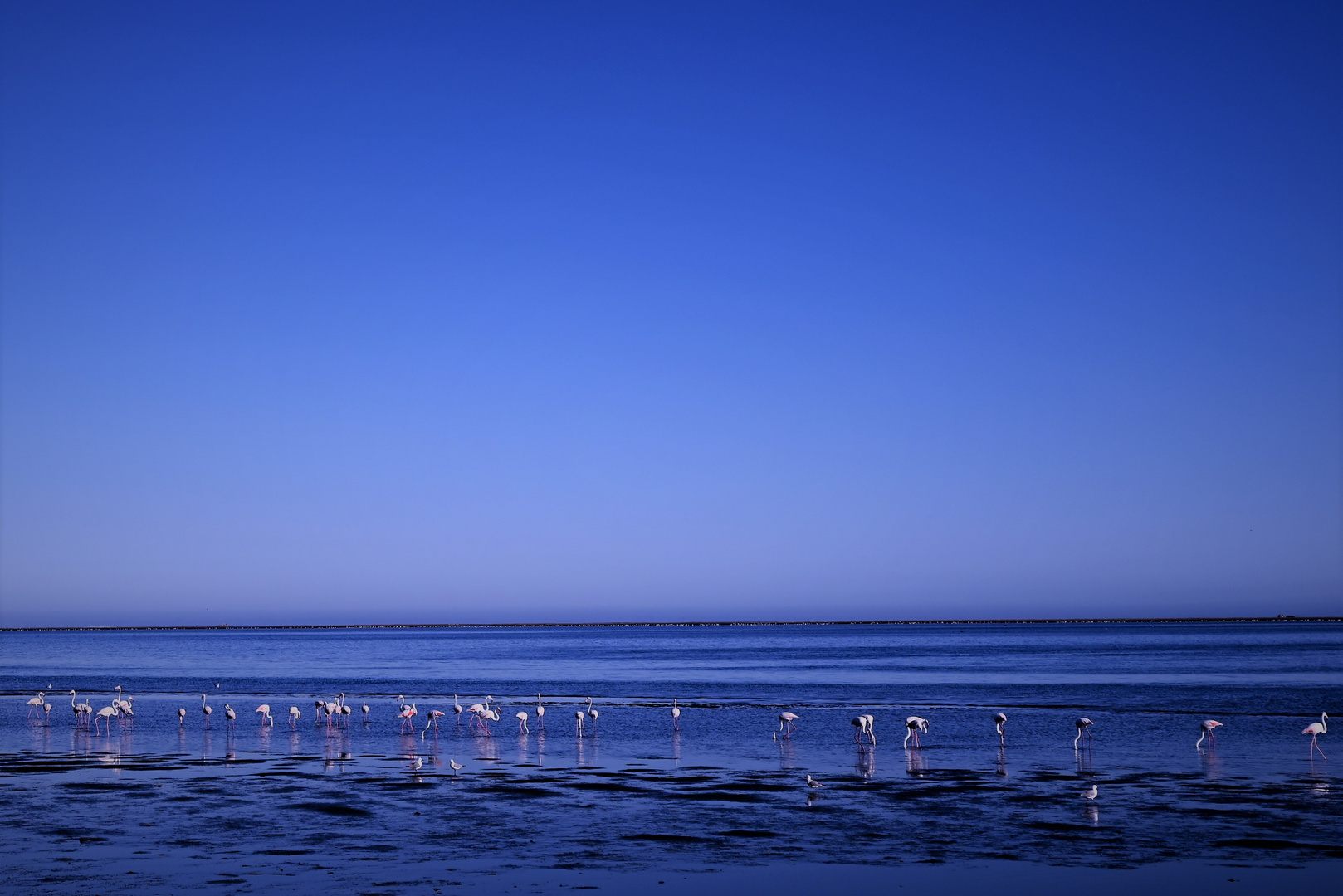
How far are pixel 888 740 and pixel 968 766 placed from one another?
483 cm

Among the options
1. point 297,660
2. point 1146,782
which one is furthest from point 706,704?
point 297,660

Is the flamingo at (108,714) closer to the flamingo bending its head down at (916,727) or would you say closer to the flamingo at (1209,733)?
the flamingo bending its head down at (916,727)

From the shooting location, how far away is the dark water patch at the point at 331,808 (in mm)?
16828

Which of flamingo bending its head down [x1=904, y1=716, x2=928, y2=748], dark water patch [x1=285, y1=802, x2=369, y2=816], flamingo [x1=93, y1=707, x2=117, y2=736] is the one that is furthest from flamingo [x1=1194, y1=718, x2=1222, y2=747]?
flamingo [x1=93, y1=707, x2=117, y2=736]

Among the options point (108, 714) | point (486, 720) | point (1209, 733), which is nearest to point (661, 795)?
point (1209, 733)

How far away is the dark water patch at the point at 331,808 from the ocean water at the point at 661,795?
79mm

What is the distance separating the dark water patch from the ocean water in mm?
79

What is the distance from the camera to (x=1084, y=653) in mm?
84500

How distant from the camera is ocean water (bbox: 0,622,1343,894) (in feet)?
43.6

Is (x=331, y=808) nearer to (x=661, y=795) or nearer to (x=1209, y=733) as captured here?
(x=661, y=795)

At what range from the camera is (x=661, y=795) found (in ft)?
61.0

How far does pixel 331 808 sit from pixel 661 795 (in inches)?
210

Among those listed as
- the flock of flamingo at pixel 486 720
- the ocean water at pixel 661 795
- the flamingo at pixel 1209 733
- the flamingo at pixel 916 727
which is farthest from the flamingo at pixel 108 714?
the flamingo at pixel 1209 733

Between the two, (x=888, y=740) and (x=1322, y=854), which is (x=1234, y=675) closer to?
(x=888, y=740)
